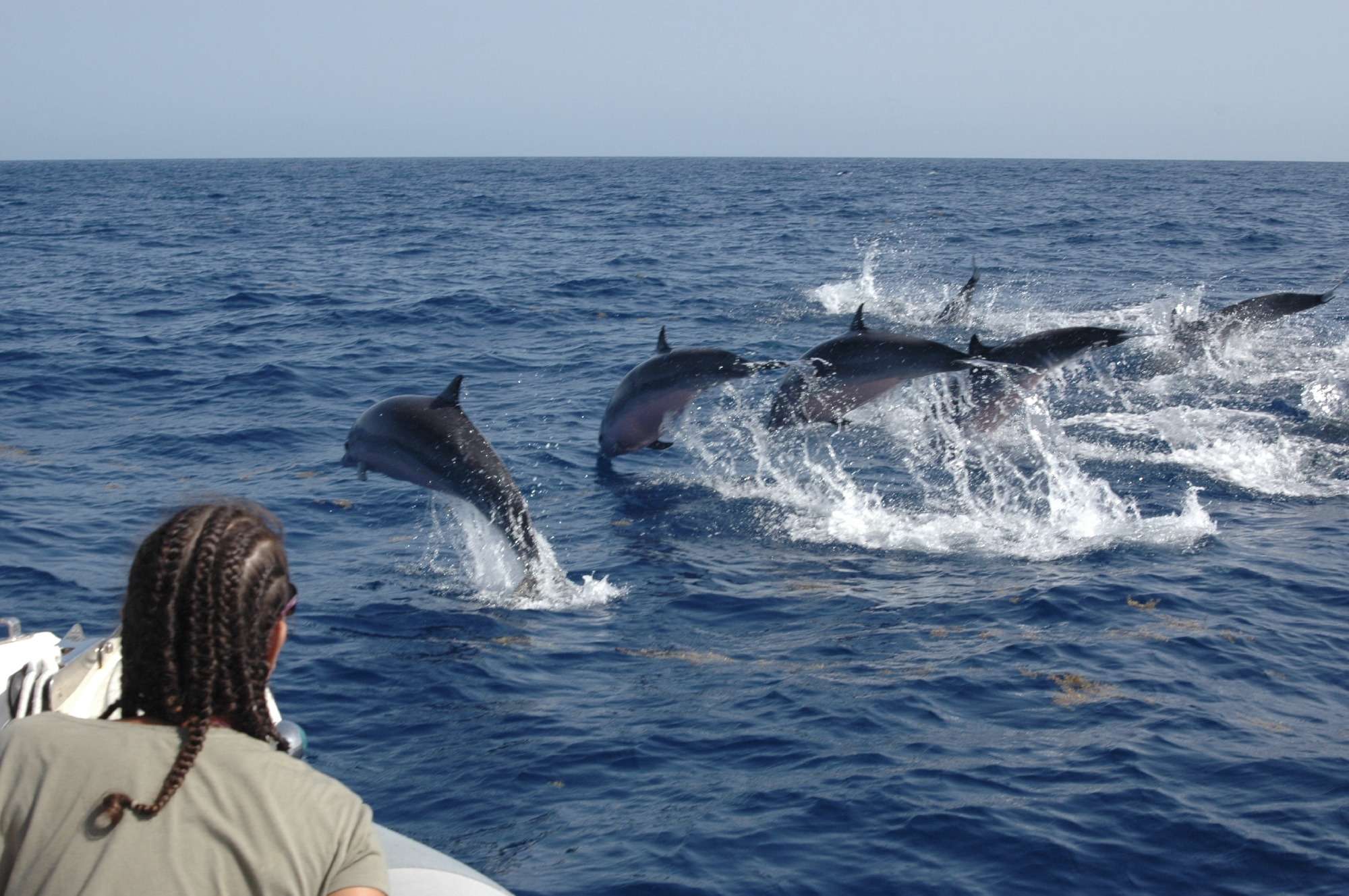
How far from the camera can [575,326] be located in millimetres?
22016

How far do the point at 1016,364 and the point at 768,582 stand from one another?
190 inches

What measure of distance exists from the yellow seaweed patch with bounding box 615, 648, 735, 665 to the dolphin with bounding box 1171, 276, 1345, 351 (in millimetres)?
12147

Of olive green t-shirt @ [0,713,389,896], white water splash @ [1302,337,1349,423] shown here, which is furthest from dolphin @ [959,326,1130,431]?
olive green t-shirt @ [0,713,389,896]

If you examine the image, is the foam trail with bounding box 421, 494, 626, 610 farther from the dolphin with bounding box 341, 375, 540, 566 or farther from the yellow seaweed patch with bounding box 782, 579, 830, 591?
the yellow seaweed patch with bounding box 782, 579, 830, 591

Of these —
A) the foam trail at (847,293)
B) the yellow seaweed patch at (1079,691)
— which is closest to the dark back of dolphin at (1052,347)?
the yellow seaweed patch at (1079,691)

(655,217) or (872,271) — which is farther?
(655,217)

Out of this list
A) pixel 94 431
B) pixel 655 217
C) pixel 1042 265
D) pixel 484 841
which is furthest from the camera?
pixel 655 217

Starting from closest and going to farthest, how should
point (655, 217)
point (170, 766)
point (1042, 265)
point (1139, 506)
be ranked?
1. point (170, 766)
2. point (1139, 506)
3. point (1042, 265)
4. point (655, 217)

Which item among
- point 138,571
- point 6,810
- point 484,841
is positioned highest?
point 138,571

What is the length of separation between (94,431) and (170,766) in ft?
42.1

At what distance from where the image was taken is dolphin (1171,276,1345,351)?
17.2 m

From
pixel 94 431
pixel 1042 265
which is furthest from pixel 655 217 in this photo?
pixel 94 431

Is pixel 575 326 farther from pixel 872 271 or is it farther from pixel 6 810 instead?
pixel 6 810

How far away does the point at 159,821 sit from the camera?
2.40 meters
